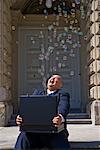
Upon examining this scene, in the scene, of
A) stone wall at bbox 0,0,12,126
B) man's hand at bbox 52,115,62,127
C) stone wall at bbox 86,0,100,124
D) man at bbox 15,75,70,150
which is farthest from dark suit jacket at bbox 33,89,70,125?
stone wall at bbox 0,0,12,126

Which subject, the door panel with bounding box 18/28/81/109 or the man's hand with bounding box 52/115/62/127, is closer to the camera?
the man's hand with bounding box 52/115/62/127

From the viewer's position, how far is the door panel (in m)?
10.6

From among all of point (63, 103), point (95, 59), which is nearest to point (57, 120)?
point (63, 103)

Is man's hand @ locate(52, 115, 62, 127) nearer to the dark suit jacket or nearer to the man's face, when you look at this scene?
the dark suit jacket

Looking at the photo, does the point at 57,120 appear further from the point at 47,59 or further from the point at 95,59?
the point at 47,59

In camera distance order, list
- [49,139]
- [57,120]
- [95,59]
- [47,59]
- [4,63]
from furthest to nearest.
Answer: [47,59]
[4,63]
[95,59]
[49,139]
[57,120]

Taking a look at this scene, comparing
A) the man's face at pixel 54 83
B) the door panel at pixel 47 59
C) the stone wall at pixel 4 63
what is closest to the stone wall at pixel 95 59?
the stone wall at pixel 4 63

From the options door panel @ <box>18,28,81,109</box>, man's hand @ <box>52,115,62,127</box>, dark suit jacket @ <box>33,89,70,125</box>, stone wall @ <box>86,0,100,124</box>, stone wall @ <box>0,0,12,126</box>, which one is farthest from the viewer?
door panel @ <box>18,28,81,109</box>

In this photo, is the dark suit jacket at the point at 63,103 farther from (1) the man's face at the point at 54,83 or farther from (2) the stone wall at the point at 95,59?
(2) the stone wall at the point at 95,59

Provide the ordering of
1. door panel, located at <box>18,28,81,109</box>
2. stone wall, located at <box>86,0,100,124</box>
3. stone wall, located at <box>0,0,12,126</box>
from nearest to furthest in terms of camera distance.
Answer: stone wall, located at <box>86,0,100,124</box> < stone wall, located at <box>0,0,12,126</box> < door panel, located at <box>18,28,81,109</box>

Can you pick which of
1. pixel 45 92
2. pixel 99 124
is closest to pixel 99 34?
pixel 99 124

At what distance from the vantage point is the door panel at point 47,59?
10648 millimetres

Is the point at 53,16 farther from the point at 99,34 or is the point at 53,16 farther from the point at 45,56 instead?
the point at 99,34

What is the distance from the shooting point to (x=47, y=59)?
10672mm
